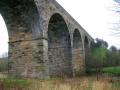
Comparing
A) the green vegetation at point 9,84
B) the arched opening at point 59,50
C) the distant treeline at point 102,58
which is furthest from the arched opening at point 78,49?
the green vegetation at point 9,84

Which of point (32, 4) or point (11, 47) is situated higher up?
point (32, 4)

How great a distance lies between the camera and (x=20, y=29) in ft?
44.9

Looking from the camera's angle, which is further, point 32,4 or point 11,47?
point 11,47

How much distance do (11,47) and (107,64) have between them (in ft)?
68.4

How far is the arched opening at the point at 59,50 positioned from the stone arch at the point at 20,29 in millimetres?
5003

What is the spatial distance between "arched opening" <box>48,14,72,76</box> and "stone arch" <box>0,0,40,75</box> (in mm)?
5003

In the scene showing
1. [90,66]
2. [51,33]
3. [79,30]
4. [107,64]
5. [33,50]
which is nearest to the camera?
[33,50]

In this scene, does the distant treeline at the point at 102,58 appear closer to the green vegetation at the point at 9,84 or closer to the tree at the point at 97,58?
the tree at the point at 97,58

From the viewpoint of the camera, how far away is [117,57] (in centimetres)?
3322

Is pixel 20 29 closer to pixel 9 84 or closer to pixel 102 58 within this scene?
pixel 9 84

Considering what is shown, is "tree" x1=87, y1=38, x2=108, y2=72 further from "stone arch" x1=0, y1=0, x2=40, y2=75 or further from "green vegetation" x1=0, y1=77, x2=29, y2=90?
"green vegetation" x1=0, y1=77, x2=29, y2=90

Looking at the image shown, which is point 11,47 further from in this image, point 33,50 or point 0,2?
point 0,2

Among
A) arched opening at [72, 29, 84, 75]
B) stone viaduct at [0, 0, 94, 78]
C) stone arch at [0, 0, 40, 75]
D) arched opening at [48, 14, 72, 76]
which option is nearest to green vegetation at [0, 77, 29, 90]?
stone viaduct at [0, 0, 94, 78]

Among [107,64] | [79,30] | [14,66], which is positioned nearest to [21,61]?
[14,66]
